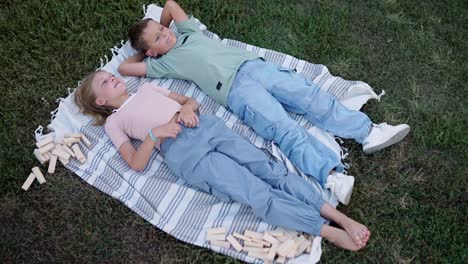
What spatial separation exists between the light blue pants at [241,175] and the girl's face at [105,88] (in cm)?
73

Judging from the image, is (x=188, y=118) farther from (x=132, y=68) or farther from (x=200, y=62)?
(x=132, y=68)

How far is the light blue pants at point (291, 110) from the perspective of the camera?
4094 mm

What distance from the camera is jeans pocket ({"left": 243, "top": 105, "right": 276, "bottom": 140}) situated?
14.0 ft

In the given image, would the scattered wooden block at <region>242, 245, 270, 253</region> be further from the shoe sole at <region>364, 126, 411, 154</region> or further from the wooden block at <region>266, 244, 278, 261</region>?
the shoe sole at <region>364, 126, 411, 154</region>

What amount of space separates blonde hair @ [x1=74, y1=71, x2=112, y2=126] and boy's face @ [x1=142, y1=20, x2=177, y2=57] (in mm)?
657

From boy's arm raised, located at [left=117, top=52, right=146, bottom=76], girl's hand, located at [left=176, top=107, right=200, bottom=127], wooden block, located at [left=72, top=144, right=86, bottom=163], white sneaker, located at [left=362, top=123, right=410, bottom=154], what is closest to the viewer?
girl's hand, located at [left=176, top=107, right=200, bottom=127]

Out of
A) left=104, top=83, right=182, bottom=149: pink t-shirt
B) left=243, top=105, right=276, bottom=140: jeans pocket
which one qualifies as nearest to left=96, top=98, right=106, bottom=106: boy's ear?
left=104, top=83, right=182, bottom=149: pink t-shirt

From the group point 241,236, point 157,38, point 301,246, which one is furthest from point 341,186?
point 157,38

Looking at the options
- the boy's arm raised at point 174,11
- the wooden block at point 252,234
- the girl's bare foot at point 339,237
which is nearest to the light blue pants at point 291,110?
the girl's bare foot at point 339,237

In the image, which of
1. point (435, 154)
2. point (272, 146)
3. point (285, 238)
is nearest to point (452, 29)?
point (435, 154)

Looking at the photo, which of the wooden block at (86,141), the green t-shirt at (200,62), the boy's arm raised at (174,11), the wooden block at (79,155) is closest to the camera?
the wooden block at (79,155)

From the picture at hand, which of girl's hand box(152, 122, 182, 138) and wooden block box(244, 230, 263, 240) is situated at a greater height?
girl's hand box(152, 122, 182, 138)

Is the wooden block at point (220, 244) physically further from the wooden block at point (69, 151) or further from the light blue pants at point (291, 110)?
the wooden block at point (69, 151)

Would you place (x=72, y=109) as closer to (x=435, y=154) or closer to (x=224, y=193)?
(x=224, y=193)
